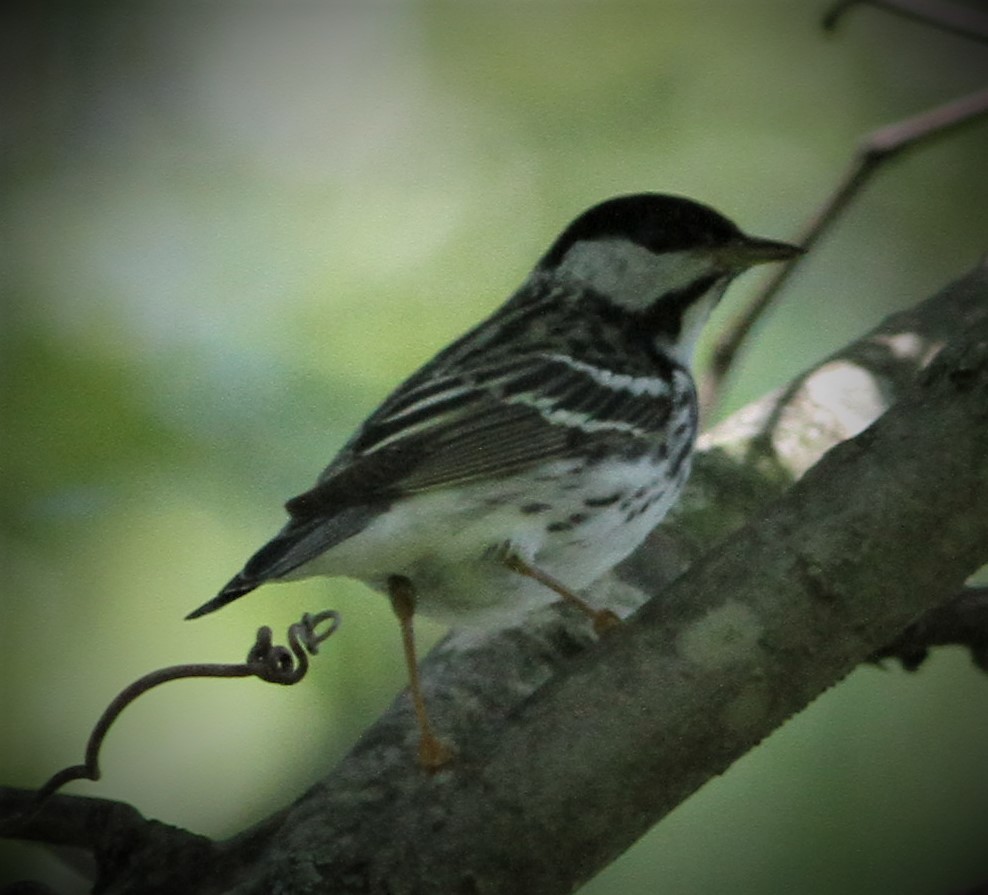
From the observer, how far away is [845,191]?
3.64 metres

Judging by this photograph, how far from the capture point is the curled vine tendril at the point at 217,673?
217 centimetres

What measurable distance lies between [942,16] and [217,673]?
2.73 metres

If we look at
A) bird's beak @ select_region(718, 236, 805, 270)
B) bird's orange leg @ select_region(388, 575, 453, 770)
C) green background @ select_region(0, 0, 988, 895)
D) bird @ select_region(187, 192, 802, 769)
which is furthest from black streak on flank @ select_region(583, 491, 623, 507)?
green background @ select_region(0, 0, 988, 895)

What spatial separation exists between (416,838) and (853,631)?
68 cm

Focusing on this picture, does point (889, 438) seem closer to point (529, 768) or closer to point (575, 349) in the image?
point (529, 768)

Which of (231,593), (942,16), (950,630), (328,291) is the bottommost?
(950,630)

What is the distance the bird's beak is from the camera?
308 cm

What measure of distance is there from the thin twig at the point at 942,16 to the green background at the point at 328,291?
1023mm

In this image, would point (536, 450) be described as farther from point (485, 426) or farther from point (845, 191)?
point (845, 191)

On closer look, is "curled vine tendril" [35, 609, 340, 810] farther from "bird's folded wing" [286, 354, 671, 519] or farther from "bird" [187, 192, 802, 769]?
"bird's folded wing" [286, 354, 671, 519]

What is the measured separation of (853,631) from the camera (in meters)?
1.94

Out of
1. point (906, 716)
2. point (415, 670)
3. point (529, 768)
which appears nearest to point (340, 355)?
point (415, 670)

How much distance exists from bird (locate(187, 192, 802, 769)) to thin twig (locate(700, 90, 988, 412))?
1.00 feet

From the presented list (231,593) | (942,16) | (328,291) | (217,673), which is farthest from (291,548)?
(942,16)
